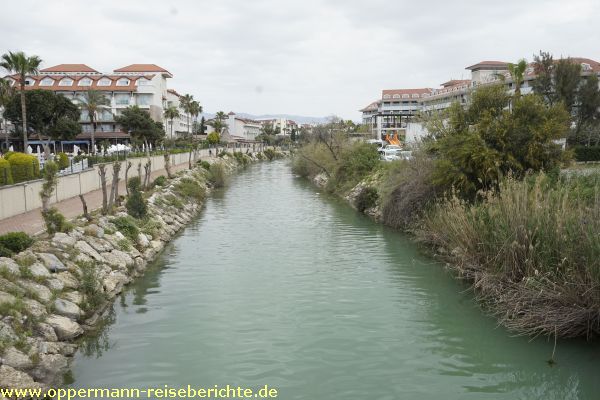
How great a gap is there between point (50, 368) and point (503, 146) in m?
18.1

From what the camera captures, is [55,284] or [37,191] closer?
[55,284]

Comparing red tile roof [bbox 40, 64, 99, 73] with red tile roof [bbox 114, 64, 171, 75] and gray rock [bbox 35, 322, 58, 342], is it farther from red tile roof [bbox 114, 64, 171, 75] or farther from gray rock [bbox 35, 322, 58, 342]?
gray rock [bbox 35, 322, 58, 342]

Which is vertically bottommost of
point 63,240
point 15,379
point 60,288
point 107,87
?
point 15,379

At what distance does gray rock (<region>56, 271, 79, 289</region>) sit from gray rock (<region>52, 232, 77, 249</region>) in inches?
62.1

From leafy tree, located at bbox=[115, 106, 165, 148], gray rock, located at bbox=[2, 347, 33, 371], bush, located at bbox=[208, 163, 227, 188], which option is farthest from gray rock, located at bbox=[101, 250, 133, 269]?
leafy tree, located at bbox=[115, 106, 165, 148]

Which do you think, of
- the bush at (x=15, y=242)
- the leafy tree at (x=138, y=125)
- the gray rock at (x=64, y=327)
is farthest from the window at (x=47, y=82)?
the gray rock at (x=64, y=327)

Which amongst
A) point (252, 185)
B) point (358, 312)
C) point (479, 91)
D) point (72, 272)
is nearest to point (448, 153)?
point (479, 91)

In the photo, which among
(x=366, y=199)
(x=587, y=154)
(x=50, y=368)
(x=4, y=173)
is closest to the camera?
(x=50, y=368)

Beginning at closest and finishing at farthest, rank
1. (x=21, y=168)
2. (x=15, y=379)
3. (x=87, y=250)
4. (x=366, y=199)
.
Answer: (x=15, y=379) → (x=87, y=250) → (x=21, y=168) → (x=366, y=199)

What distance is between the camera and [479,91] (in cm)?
2291

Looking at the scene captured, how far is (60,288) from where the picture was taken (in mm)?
13125

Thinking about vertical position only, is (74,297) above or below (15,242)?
below

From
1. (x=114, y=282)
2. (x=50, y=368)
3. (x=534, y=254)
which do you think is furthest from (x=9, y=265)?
(x=534, y=254)

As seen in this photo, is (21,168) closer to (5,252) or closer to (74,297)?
(5,252)
